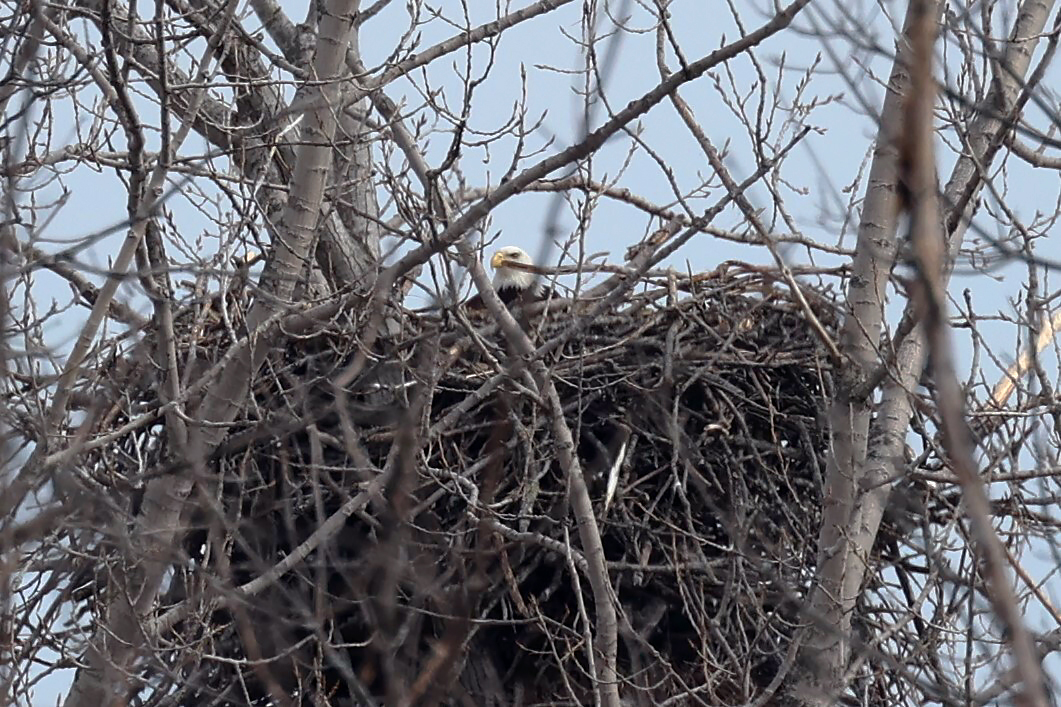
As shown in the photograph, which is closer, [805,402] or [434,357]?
[434,357]

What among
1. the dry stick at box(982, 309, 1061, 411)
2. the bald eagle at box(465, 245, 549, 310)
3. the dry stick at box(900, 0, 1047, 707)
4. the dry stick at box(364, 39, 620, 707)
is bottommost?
the dry stick at box(900, 0, 1047, 707)

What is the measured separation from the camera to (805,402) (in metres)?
5.17

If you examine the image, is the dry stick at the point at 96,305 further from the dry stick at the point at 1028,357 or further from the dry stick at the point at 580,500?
the dry stick at the point at 1028,357

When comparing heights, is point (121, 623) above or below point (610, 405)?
below

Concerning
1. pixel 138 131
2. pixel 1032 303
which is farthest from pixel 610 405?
pixel 138 131

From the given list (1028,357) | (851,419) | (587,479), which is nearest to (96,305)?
(587,479)

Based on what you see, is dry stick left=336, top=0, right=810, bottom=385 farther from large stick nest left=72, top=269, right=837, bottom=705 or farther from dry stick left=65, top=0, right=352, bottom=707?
large stick nest left=72, top=269, right=837, bottom=705

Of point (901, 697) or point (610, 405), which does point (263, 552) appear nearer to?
point (610, 405)

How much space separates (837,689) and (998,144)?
151 cm

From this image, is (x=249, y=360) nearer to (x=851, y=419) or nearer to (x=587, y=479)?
(x=587, y=479)

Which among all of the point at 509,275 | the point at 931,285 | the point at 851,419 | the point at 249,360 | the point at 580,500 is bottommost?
the point at 931,285

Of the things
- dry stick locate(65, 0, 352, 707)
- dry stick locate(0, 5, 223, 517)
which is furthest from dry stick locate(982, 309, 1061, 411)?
dry stick locate(0, 5, 223, 517)

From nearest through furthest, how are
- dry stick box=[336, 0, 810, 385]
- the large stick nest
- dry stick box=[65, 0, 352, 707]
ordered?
dry stick box=[336, 0, 810, 385], dry stick box=[65, 0, 352, 707], the large stick nest

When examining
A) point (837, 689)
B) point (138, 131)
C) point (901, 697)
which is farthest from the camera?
point (901, 697)
